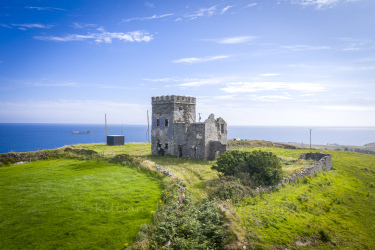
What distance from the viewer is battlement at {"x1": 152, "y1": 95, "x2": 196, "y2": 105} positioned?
3117 cm

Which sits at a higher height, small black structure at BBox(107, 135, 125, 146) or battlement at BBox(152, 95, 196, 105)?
battlement at BBox(152, 95, 196, 105)

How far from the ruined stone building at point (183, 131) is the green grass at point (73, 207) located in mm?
11233

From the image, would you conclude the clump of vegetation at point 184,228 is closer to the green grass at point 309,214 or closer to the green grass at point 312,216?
the green grass at point 309,214

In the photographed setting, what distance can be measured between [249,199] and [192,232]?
5831 mm

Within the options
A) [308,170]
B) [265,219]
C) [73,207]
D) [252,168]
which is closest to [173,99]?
[252,168]

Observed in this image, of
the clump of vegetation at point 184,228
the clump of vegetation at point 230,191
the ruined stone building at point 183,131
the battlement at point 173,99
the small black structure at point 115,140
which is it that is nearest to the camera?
the clump of vegetation at point 184,228

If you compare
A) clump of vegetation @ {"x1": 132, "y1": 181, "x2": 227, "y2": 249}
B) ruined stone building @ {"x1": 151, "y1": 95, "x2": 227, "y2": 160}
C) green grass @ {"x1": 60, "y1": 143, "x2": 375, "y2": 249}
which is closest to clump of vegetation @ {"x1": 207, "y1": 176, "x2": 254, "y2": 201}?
green grass @ {"x1": 60, "y1": 143, "x2": 375, "y2": 249}

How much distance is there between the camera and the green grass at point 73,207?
9727 millimetres

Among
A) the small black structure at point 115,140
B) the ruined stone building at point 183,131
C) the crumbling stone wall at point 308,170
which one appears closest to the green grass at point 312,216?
the crumbling stone wall at point 308,170

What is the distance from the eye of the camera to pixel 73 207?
12.5 metres

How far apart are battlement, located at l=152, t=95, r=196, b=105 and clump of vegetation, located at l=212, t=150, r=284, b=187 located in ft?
44.8

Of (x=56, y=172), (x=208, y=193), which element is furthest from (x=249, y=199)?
(x=56, y=172)

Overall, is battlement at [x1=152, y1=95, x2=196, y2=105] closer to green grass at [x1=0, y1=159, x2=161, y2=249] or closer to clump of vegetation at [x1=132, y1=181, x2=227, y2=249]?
green grass at [x1=0, y1=159, x2=161, y2=249]

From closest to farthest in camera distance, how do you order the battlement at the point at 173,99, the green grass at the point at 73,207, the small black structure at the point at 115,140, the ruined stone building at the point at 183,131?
the green grass at the point at 73,207
the ruined stone building at the point at 183,131
the battlement at the point at 173,99
the small black structure at the point at 115,140
